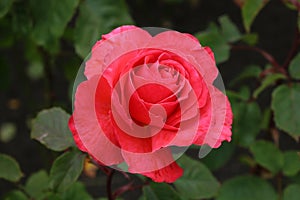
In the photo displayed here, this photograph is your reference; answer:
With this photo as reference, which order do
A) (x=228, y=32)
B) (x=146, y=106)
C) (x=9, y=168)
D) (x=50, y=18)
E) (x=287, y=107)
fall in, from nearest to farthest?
(x=146, y=106) → (x=9, y=168) → (x=287, y=107) → (x=50, y=18) → (x=228, y=32)

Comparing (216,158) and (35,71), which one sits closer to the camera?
(216,158)

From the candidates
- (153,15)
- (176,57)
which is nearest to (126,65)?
(176,57)

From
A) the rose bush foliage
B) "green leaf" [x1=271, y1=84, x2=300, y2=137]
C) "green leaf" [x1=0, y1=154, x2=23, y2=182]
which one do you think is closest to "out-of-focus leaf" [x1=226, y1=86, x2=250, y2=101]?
the rose bush foliage

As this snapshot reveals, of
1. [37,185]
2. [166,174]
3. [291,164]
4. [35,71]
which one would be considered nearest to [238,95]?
[291,164]

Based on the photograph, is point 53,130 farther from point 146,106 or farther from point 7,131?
point 7,131

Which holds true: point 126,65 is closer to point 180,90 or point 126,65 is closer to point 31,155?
point 180,90

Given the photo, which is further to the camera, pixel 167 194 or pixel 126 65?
pixel 167 194

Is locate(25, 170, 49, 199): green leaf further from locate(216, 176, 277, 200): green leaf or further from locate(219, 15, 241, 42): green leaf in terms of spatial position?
locate(219, 15, 241, 42): green leaf
